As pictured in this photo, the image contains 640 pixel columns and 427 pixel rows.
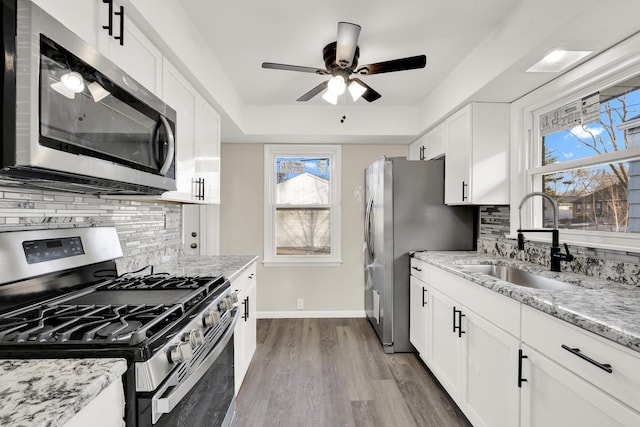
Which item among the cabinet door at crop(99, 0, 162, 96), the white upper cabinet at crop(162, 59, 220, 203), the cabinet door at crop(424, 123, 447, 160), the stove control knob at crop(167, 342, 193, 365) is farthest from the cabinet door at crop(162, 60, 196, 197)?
the cabinet door at crop(424, 123, 447, 160)

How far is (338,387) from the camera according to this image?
2447 millimetres

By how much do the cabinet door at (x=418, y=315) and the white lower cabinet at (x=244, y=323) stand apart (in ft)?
4.50

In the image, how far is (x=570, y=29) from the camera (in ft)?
5.16

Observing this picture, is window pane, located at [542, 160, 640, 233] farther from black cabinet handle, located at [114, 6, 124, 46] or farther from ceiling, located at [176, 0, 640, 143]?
black cabinet handle, located at [114, 6, 124, 46]

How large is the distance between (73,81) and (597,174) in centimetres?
255

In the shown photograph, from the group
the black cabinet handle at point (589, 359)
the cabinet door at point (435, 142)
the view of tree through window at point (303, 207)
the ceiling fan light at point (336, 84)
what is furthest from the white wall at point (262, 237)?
the black cabinet handle at point (589, 359)

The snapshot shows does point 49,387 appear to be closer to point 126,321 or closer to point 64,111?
point 126,321

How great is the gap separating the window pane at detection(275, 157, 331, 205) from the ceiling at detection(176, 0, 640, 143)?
34.8 inches

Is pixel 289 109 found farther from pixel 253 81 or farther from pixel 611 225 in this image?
pixel 611 225

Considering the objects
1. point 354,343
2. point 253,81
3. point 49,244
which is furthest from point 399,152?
point 49,244

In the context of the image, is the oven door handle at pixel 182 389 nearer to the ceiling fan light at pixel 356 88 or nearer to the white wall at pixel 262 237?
the ceiling fan light at pixel 356 88

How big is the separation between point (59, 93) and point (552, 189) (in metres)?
2.73

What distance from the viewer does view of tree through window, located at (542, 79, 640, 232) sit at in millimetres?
1785

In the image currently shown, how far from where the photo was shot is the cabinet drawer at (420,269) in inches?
106
